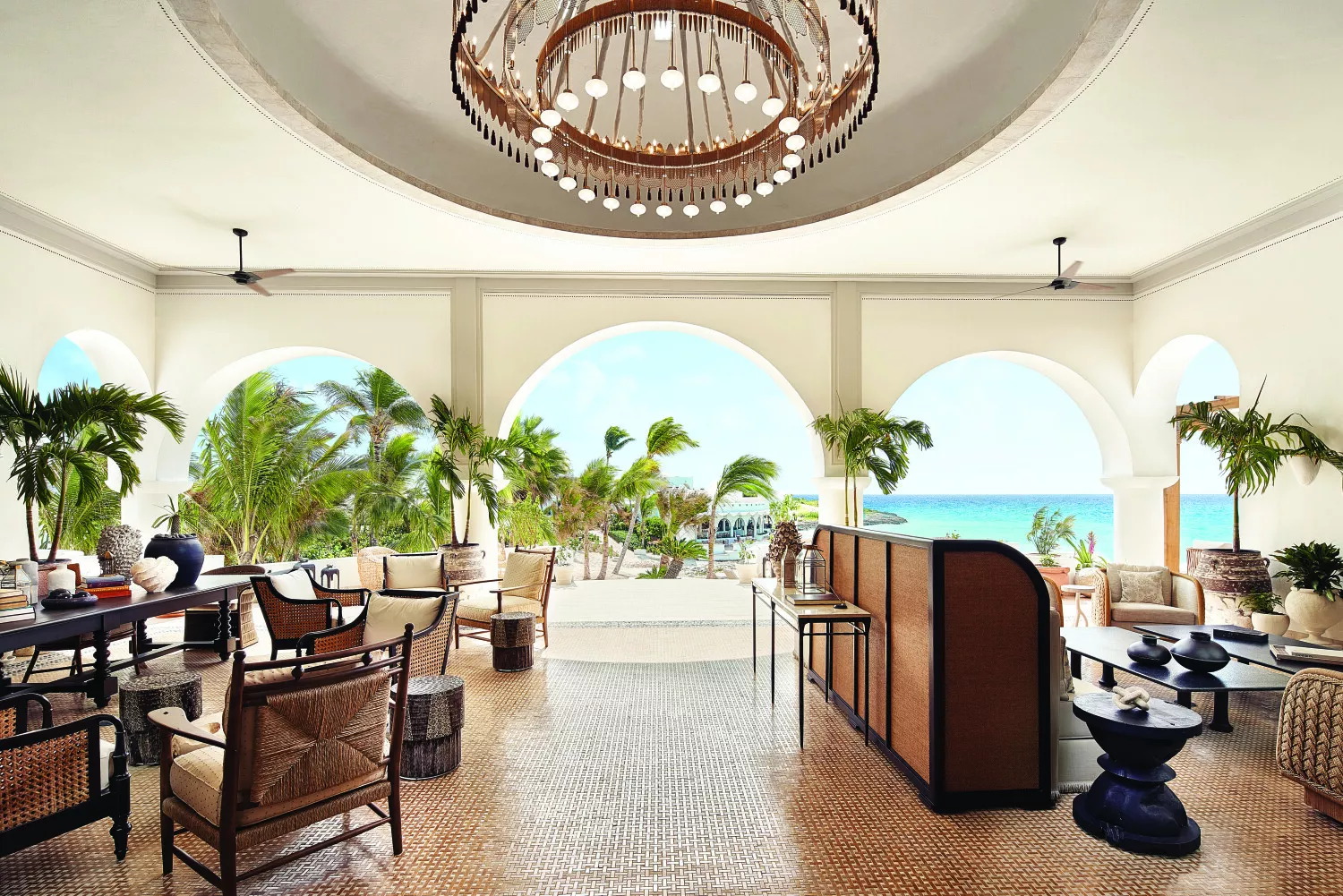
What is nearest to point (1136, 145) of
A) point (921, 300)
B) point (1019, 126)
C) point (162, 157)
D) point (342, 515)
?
point (1019, 126)

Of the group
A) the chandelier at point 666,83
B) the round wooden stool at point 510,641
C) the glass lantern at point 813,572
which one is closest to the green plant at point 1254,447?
the glass lantern at point 813,572

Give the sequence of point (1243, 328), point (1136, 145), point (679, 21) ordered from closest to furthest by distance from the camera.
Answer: point (679, 21)
point (1136, 145)
point (1243, 328)

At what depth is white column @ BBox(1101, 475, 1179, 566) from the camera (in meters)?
8.55

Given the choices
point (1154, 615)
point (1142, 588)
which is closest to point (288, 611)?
point (1154, 615)

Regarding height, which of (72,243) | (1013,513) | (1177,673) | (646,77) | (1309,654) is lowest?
(1013,513)

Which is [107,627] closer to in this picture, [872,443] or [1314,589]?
[872,443]

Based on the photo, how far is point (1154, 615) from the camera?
6.29 metres

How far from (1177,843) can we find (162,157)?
7223 millimetres

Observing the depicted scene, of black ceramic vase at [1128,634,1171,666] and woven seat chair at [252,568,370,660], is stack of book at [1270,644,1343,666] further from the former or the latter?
woven seat chair at [252,568,370,660]

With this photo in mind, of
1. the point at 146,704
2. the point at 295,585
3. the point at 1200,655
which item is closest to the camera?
the point at 146,704

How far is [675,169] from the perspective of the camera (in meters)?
4.65

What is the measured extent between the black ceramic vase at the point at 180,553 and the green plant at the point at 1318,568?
27.5 ft

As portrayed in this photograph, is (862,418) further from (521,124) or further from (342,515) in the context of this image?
(342,515)

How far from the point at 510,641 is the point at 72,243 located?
18.7 ft
